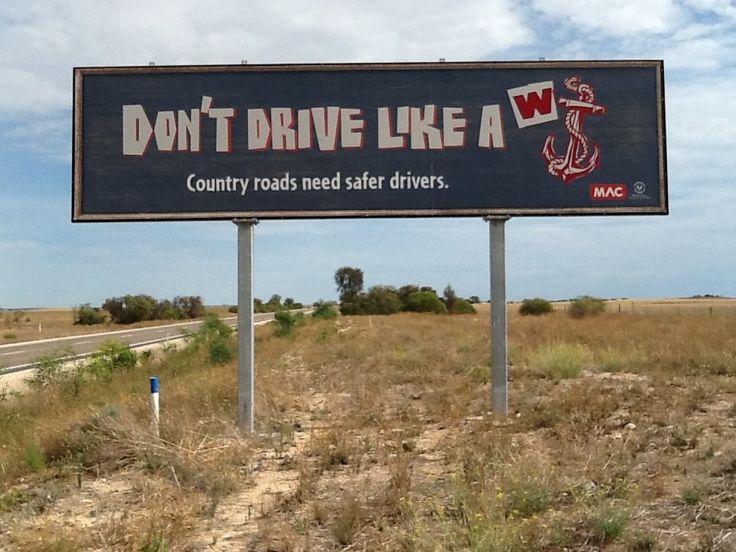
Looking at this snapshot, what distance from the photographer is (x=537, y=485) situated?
620cm

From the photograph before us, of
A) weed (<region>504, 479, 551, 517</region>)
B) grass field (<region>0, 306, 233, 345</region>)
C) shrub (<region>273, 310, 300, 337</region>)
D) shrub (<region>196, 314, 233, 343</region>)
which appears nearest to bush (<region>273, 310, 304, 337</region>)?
shrub (<region>273, 310, 300, 337</region>)

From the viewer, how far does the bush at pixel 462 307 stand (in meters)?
86.4

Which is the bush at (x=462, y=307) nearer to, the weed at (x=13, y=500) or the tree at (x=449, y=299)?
the tree at (x=449, y=299)

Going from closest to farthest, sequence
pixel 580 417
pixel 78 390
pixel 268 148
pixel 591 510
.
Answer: pixel 591 510
pixel 580 417
pixel 268 148
pixel 78 390

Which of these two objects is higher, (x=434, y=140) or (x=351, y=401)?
(x=434, y=140)

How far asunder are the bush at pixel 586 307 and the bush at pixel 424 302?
24.6 m

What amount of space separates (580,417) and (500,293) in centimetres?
210

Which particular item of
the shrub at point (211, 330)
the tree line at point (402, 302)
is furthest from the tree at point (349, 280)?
the shrub at point (211, 330)

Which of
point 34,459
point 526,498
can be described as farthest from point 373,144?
point 526,498

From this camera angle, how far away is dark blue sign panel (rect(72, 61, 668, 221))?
35.4 ft

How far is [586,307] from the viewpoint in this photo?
60.8 m

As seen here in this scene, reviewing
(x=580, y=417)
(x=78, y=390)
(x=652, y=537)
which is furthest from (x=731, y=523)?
(x=78, y=390)

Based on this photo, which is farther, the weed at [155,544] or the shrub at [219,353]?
the shrub at [219,353]

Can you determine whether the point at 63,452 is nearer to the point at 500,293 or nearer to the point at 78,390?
the point at 500,293
